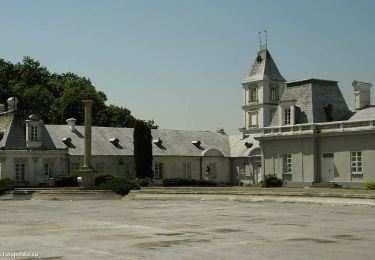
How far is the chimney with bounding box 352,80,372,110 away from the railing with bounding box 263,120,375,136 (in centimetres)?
536

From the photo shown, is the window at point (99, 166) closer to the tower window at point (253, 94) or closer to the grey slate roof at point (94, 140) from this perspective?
the grey slate roof at point (94, 140)

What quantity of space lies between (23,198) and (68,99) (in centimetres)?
3962

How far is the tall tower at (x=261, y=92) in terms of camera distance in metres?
73.4

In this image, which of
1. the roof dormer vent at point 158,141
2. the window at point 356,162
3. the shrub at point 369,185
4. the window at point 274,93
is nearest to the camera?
the shrub at point 369,185

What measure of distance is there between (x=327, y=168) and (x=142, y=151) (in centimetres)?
1921

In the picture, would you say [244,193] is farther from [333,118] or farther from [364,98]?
[364,98]

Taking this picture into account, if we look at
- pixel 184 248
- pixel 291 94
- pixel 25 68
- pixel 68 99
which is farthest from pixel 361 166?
pixel 25 68

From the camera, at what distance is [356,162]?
43.7 meters

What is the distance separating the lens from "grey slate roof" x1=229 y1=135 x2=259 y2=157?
6432 cm

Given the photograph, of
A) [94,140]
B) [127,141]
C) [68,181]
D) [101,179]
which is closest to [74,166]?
[94,140]

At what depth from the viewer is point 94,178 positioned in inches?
1779

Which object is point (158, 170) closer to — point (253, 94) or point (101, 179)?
point (101, 179)

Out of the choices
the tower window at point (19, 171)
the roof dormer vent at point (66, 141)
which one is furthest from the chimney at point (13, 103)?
the tower window at point (19, 171)

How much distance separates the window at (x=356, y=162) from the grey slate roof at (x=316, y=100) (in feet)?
16.4
